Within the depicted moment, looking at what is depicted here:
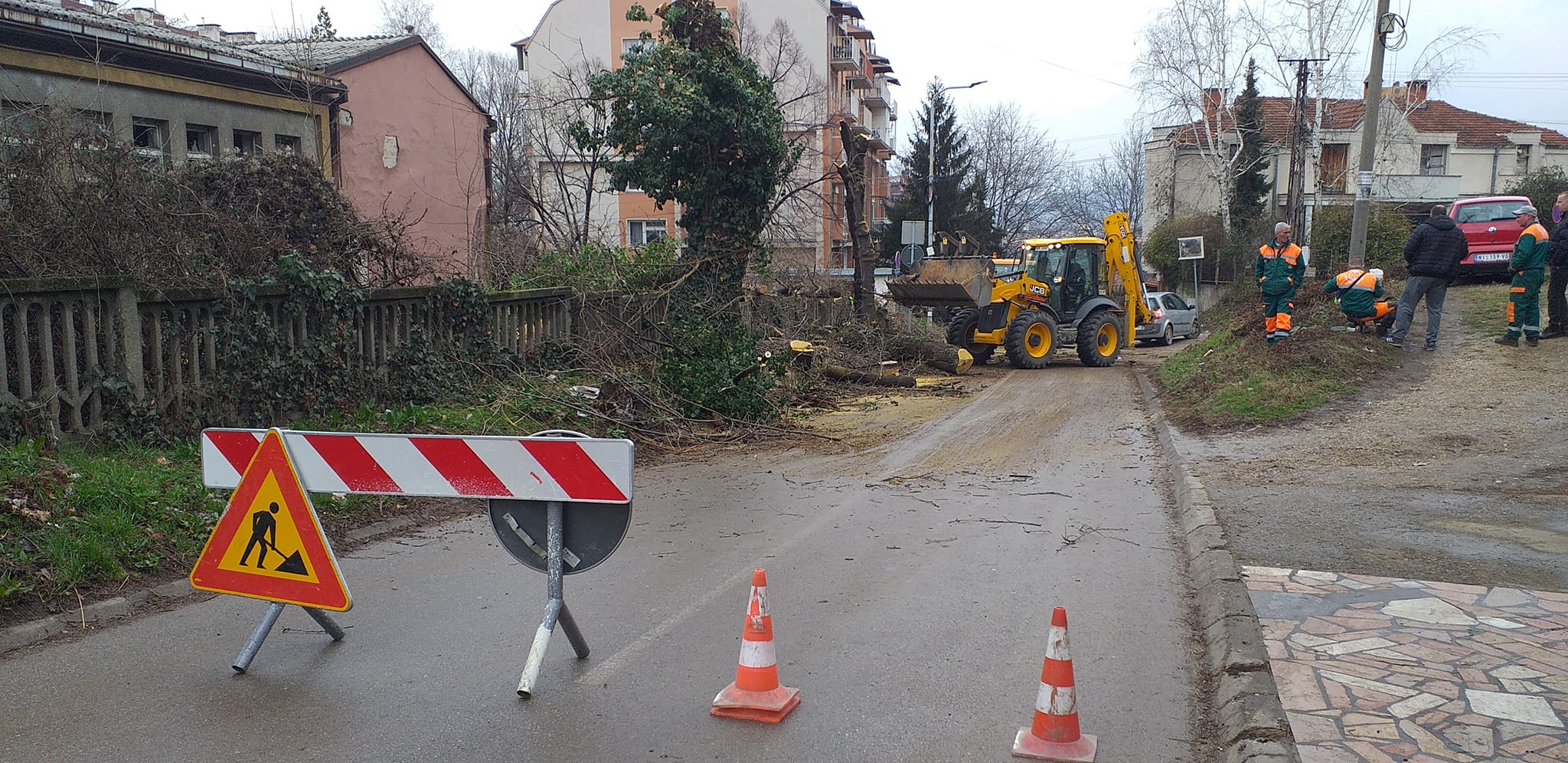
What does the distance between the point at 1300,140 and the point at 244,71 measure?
3258 centimetres

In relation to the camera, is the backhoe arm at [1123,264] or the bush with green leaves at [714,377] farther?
the backhoe arm at [1123,264]

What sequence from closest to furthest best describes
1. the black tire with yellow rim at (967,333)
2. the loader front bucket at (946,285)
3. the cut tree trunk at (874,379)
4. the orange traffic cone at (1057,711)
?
1. the orange traffic cone at (1057,711)
2. the cut tree trunk at (874,379)
3. the loader front bucket at (946,285)
4. the black tire with yellow rim at (967,333)

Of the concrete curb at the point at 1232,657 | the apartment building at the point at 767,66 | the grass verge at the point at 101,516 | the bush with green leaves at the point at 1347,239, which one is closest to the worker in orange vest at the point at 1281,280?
the concrete curb at the point at 1232,657

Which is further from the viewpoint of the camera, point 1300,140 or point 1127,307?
point 1300,140

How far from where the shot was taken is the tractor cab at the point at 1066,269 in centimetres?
2286

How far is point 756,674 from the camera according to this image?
4.58 meters

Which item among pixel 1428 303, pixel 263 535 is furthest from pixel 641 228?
pixel 263 535

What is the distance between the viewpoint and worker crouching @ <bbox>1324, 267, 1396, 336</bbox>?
599 inches

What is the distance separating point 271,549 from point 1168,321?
3202 centimetres

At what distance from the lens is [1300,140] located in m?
36.0

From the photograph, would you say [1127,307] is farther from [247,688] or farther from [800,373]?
[247,688]

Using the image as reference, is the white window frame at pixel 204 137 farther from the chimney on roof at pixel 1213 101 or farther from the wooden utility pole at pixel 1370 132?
the chimney on roof at pixel 1213 101

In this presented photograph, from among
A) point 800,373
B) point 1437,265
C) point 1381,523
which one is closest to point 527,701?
point 1381,523

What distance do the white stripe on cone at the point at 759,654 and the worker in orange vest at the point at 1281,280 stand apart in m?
12.8
